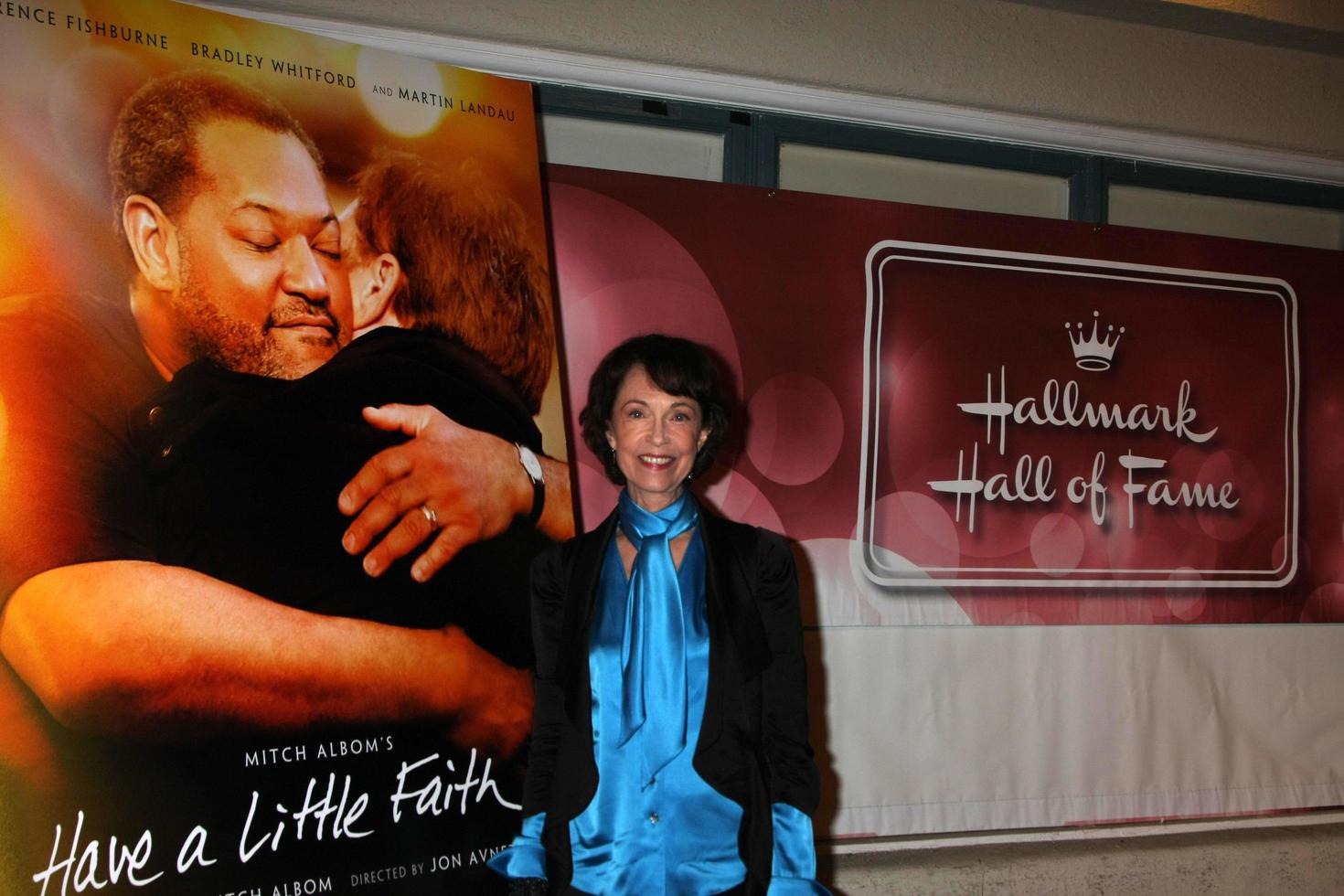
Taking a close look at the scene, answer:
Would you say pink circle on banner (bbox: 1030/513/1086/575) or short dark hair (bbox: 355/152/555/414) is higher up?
short dark hair (bbox: 355/152/555/414)

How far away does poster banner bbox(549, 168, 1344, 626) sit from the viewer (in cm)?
272

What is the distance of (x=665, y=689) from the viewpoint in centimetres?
149

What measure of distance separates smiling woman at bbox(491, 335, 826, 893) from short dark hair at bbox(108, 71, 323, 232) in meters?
0.90

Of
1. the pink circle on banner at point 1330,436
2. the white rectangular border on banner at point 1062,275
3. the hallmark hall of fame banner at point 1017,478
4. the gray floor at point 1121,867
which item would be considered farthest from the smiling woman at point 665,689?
the pink circle on banner at point 1330,436

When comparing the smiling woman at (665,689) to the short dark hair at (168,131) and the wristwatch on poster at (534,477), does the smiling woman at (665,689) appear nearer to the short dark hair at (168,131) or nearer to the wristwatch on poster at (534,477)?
the wristwatch on poster at (534,477)

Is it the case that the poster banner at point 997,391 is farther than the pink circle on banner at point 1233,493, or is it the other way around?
the pink circle on banner at point 1233,493

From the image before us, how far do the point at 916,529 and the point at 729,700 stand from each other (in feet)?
5.04

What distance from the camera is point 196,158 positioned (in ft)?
5.99

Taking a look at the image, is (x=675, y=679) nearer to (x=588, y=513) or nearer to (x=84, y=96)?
(x=588, y=513)

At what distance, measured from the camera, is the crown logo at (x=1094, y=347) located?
302cm

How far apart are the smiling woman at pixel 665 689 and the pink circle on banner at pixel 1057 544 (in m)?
1.68

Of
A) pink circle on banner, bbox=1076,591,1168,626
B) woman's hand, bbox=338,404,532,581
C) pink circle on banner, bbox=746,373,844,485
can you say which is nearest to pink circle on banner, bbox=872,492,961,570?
pink circle on banner, bbox=746,373,844,485

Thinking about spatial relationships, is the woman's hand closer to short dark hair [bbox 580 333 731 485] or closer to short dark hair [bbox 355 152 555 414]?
short dark hair [bbox 355 152 555 414]

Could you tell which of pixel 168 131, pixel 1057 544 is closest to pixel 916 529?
pixel 1057 544
